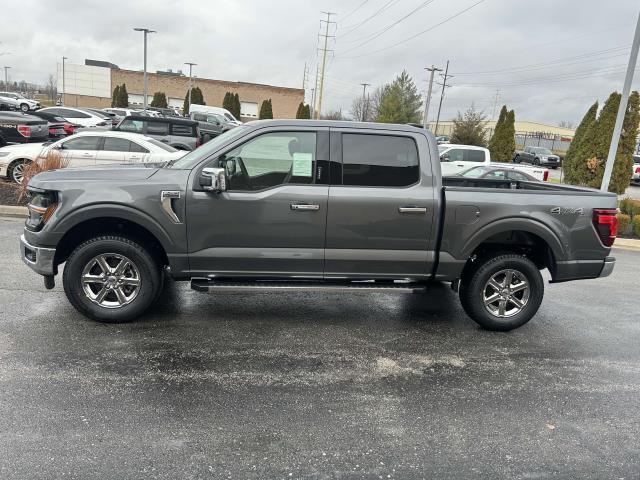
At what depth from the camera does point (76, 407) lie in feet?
11.2

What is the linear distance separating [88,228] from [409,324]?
336 centimetres

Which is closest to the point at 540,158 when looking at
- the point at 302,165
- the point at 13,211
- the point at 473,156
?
the point at 473,156

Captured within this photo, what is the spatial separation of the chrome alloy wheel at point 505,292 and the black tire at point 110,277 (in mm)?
3295

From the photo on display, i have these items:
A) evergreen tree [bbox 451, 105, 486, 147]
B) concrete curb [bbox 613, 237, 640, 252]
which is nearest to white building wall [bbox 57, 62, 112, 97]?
evergreen tree [bbox 451, 105, 486, 147]

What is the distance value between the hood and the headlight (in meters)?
0.07

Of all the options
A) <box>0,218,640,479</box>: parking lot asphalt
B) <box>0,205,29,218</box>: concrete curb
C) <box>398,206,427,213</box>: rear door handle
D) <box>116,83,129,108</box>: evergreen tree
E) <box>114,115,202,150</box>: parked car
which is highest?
<box>116,83,129,108</box>: evergreen tree

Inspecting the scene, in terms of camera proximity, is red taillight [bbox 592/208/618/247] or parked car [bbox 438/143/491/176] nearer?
red taillight [bbox 592/208/618/247]

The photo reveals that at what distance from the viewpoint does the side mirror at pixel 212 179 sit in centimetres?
Result: 442

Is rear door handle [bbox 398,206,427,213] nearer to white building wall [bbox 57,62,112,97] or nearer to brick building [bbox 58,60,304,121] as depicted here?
brick building [bbox 58,60,304,121]

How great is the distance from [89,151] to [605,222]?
1090cm

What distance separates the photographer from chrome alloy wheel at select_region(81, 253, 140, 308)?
470 centimetres

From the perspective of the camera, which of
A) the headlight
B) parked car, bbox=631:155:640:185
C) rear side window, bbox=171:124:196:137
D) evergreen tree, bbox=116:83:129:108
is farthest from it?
evergreen tree, bbox=116:83:129:108

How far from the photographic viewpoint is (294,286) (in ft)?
16.0

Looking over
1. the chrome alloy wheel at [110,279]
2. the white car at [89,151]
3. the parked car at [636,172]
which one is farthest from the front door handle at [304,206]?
the parked car at [636,172]
